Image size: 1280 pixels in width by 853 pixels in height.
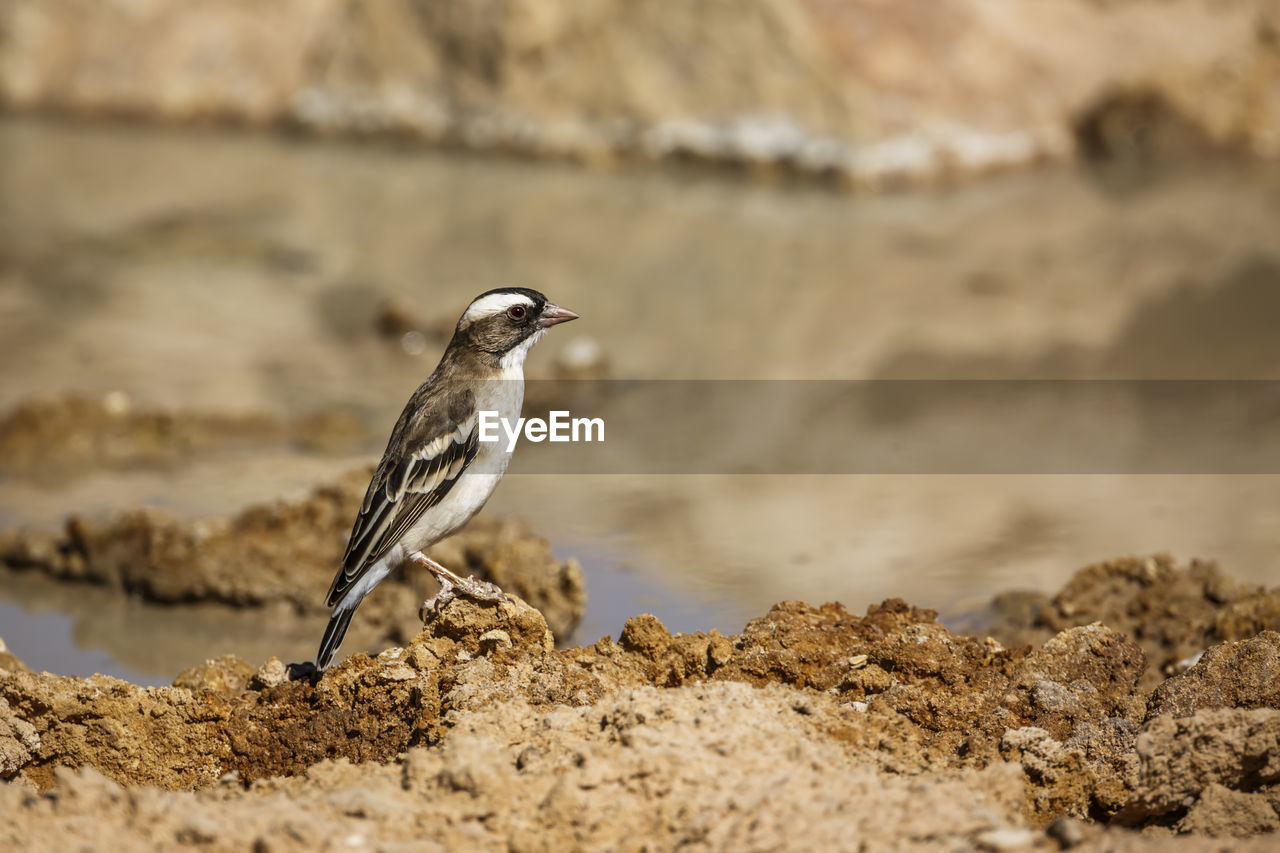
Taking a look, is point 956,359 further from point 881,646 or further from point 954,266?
point 881,646

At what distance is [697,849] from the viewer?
3539 millimetres

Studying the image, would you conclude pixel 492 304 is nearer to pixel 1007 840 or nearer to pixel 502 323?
pixel 502 323

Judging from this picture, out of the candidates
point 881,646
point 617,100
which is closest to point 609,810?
point 881,646

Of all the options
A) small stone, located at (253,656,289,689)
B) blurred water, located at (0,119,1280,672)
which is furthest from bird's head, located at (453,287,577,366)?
blurred water, located at (0,119,1280,672)

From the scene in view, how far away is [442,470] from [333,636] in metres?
0.70

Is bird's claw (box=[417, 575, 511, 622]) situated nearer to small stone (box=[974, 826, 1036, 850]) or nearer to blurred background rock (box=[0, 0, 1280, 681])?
blurred background rock (box=[0, 0, 1280, 681])

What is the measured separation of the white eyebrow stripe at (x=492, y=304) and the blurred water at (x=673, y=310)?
6.25 ft

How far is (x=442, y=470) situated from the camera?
16.4 ft

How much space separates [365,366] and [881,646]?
6.13m

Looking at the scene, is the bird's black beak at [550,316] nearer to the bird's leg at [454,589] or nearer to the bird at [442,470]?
the bird at [442,470]

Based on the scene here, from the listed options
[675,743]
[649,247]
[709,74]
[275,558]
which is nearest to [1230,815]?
[675,743]

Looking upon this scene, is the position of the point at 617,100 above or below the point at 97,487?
above

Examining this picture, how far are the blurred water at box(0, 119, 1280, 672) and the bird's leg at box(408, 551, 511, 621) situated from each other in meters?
1.57

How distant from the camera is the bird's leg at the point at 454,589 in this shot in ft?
16.0
